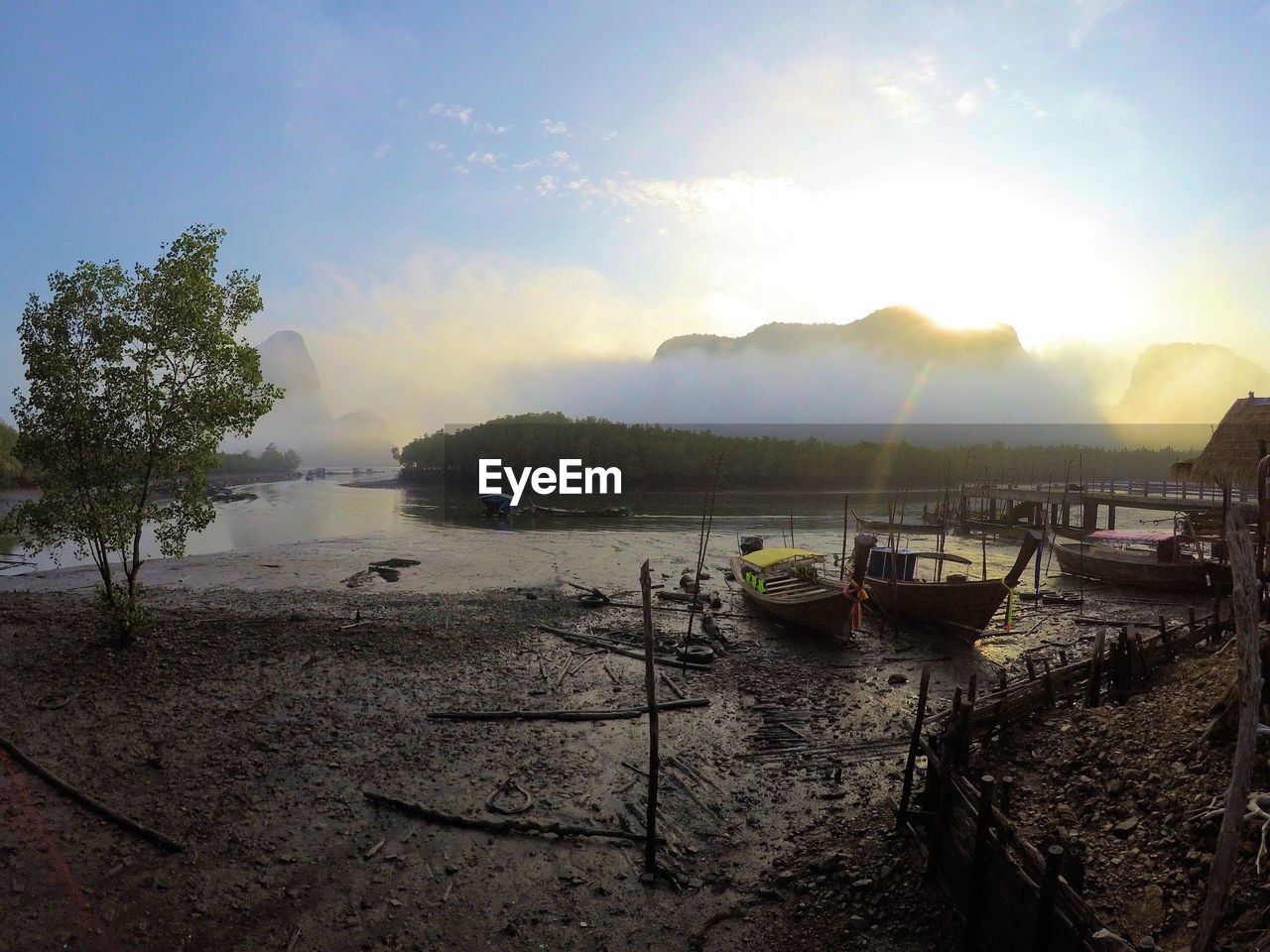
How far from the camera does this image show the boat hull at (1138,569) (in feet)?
85.9

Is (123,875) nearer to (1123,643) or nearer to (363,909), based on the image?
(363,909)

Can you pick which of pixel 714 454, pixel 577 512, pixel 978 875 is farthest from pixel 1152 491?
pixel 714 454

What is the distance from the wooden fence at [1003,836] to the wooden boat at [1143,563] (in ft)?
52.2

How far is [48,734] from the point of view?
1123 centimetres

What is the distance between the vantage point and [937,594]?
20.4 metres

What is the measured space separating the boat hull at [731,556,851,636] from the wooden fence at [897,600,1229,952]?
731cm

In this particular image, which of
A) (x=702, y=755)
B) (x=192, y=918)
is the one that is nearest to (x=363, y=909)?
(x=192, y=918)

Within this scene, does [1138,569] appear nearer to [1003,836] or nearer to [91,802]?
[1003,836]

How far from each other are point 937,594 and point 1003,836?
14.4 m

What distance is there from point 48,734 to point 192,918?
5.84 meters

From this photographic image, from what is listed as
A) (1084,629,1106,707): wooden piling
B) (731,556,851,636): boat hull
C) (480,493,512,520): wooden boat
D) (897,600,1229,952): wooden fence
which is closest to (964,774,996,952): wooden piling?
(897,600,1229,952): wooden fence

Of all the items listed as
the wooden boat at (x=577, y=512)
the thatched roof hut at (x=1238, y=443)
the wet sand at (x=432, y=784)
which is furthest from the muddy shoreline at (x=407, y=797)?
the wooden boat at (x=577, y=512)

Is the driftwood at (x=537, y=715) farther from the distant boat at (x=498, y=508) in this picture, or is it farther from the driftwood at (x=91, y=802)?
the distant boat at (x=498, y=508)

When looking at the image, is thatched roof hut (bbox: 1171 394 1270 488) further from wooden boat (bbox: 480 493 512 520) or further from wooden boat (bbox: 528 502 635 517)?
wooden boat (bbox: 480 493 512 520)
